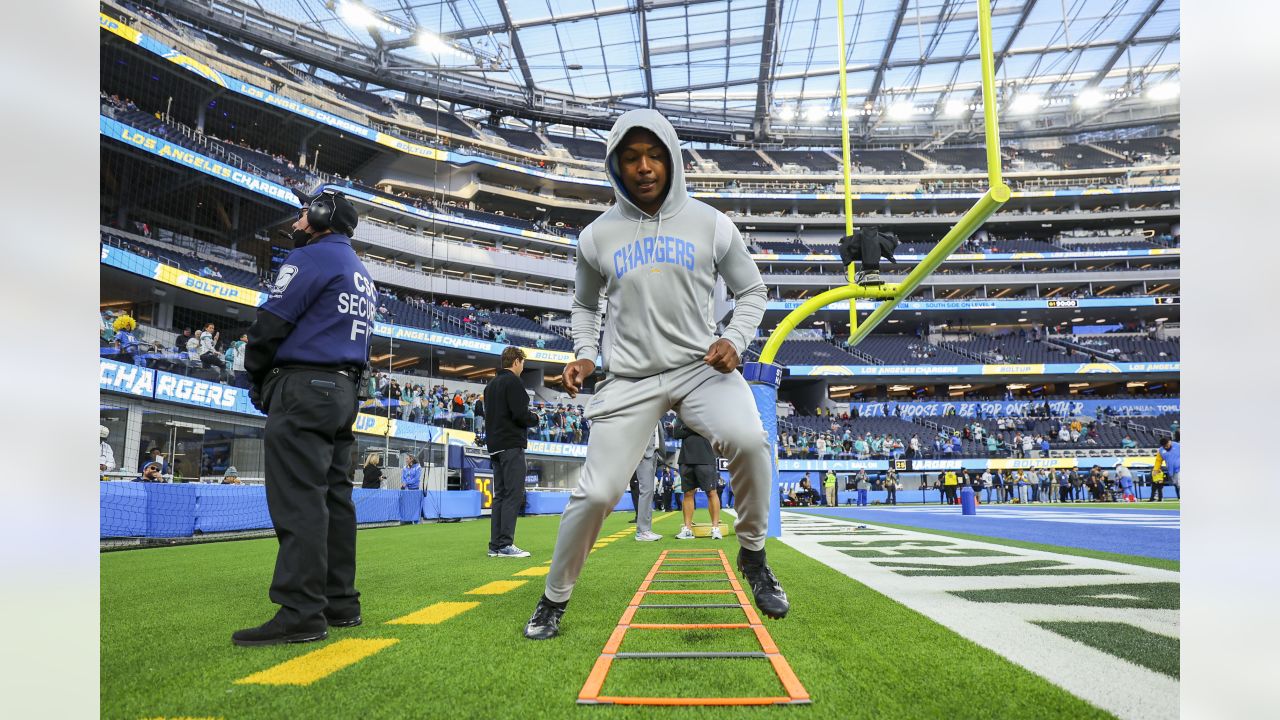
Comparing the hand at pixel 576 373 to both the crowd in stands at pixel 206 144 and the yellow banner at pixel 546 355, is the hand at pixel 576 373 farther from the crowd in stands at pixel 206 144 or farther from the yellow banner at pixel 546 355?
the yellow banner at pixel 546 355

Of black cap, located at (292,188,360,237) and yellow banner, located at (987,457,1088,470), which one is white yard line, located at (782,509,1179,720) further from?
yellow banner, located at (987,457,1088,470)

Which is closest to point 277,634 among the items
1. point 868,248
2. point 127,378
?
point 868,248

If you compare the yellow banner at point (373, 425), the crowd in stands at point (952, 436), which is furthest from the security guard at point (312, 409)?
the crowd in stands at point (952, 436)

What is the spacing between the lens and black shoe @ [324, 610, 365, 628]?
2.81m

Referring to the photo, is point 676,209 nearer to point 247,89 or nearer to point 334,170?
point 247,89

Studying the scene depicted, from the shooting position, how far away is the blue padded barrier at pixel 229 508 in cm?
905

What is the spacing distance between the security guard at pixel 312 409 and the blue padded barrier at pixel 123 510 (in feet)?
21.0

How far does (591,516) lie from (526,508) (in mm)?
18408

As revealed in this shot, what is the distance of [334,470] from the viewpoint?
A: 114 inches

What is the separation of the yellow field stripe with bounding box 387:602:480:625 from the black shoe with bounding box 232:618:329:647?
0.37 meters

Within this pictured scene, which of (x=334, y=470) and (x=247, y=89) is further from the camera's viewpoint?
(x=247, y=89)

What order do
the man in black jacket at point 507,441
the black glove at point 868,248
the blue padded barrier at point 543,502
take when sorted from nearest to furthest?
the man in black jacket at point 507,441 < the black glove at point 868,248 < the blue padded barrier at point 543,502

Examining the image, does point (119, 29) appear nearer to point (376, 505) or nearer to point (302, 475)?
point (376, 505)

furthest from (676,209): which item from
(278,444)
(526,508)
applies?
(526,508)
